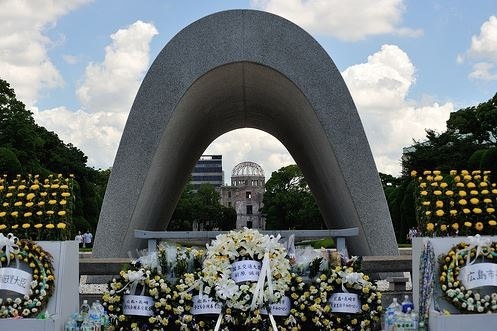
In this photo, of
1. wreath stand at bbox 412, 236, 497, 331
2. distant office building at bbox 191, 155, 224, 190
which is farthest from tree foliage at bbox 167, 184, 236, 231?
wreath stand at bbox 412, 236, 497, 331

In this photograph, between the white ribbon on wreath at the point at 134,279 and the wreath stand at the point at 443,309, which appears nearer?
the wreath stand at the point at 443,309

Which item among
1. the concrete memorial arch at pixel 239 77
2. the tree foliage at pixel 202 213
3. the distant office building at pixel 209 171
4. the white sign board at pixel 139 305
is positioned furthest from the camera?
the distant office building at pixel 209 171

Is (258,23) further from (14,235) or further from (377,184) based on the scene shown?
(14,235)

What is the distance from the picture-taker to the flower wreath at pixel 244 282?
567 centimetres

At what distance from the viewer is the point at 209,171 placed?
118m

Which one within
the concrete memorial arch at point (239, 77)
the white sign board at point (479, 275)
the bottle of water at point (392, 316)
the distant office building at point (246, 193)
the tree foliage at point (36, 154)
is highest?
the distant office building at point (246, 193)

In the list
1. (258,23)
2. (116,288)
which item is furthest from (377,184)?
(116,288)

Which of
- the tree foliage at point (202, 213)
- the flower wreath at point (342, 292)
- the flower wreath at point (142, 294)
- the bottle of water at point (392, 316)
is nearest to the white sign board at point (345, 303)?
the flower wreath at point (342, 292)

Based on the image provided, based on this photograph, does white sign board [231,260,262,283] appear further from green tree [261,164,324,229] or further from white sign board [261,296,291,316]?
green tree [261,164,324,229]

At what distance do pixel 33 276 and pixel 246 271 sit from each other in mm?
2089

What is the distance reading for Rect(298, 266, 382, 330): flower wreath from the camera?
19.6ft

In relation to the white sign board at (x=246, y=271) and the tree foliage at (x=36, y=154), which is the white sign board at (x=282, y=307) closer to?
the white sign board at (x=246, y=271)

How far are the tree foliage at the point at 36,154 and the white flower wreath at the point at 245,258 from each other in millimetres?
22840

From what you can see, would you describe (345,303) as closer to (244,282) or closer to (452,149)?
(244,282)
